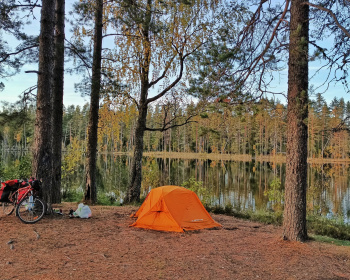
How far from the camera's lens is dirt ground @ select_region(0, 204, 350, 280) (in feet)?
13.2

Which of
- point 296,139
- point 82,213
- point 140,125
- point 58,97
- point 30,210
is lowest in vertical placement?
point 82,213

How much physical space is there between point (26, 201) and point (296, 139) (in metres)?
5.69

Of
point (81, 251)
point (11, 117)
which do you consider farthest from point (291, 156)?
point (11, 117)

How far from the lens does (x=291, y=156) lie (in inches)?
229

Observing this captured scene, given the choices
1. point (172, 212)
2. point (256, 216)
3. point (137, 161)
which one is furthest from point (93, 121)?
point (256, 216)

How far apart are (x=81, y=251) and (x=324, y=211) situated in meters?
11.5

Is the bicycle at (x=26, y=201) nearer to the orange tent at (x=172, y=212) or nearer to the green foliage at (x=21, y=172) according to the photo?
the orange tent at (x=172, y=212)

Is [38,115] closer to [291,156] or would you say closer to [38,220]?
[38,220]

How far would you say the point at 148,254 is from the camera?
193 inches

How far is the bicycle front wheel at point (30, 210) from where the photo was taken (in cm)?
624

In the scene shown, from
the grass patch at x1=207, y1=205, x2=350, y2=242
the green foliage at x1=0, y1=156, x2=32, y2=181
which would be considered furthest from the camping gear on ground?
→ the green foliage at x1=0, y1=156, x2=32, y2=181

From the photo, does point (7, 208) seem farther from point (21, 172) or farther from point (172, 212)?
point (21, 172)

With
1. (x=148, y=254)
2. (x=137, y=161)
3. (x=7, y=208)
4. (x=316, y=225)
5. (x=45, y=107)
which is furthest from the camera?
(x=137, y=161)

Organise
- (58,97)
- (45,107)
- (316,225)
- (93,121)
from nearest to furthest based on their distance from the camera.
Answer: (45,107) → (316,225) → (58,97) → (93,121)
